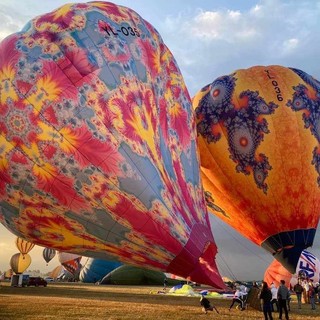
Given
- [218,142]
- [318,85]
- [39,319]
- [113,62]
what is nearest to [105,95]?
[113,62]

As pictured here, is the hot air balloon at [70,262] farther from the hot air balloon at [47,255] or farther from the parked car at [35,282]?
the parked car at [35,282]

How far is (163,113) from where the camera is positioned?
12.6 m

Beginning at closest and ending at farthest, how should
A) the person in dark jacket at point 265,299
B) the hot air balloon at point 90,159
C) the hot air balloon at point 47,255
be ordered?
1. the hot air balloon at point 90,159
2. the person in dark jacket at point 265,299
3. the hot air balloon at point 47,255

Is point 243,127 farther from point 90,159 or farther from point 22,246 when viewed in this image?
point 22,246

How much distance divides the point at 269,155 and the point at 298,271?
34.7ft

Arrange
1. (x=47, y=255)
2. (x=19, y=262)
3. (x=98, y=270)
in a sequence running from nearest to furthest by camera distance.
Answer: (x=19, y=262), (x=98, y=270), (x=47, y=255)

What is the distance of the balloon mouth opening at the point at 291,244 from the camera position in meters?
18.0

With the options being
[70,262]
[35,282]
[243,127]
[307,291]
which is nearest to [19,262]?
[35,282]

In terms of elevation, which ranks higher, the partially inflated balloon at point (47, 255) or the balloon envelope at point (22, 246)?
the balloon envelope at point (22, 246)

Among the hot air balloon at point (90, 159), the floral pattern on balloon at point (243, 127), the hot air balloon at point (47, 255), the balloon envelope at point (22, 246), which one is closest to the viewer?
the hot air balloon at point (90, 159)

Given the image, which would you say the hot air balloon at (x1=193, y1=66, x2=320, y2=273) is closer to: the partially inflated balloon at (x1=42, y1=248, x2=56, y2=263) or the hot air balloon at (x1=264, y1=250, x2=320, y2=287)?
the hot air balloon at (x1=264, y1=250, x2=320, y2=287)

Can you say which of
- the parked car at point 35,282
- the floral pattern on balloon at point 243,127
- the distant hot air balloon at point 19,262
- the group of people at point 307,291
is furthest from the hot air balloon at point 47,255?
the floral pattern on balloon at point 243,127

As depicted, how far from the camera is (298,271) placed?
25.2 meters

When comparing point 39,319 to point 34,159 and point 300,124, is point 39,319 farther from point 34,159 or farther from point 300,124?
point 300,124
